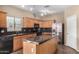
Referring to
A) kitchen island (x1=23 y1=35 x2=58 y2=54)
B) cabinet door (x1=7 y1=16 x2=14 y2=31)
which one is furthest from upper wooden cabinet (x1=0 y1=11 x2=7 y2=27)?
kitchen island (x1=23 y1=35 x2=58 y2=54)

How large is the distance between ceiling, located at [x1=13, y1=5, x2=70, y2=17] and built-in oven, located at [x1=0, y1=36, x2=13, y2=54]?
20.3 inches

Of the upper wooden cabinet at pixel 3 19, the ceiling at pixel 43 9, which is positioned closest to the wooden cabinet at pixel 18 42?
the upper wooden cabinet at pixel 3 19

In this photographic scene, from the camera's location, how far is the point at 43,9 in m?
1.43

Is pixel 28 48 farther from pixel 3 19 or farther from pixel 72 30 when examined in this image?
pixel 72 30

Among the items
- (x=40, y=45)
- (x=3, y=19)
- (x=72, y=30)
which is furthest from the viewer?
(x=72, y=30)

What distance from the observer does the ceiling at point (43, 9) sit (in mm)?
1389

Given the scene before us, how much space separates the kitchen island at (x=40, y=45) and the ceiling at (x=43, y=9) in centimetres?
38

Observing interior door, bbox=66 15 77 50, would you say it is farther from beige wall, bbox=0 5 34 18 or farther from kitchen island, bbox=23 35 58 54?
beige wall, bbox=0 5 34 18

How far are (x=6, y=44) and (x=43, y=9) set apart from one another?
31.1 inches

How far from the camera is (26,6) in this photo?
54.2 inches

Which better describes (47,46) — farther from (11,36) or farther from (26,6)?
(26,6)

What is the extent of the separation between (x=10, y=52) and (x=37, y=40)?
1.48 feet

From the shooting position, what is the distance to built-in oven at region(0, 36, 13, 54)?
53.6 inches

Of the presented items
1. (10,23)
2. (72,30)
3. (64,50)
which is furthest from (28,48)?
(72,30)
